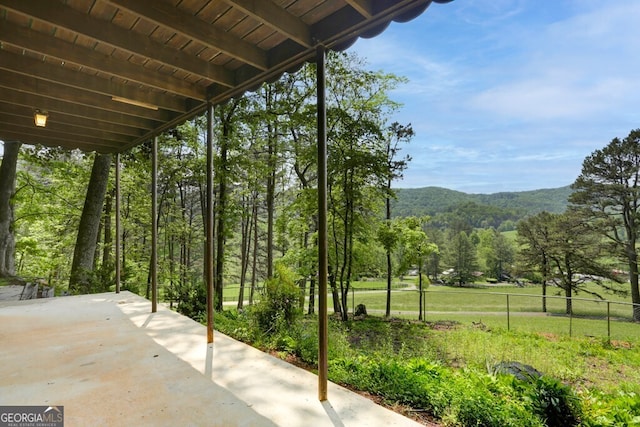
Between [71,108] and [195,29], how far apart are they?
2.26 meters

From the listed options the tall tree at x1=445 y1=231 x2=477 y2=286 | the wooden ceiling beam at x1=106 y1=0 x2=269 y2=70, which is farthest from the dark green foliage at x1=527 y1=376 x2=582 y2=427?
the tall tree at x1=445 y1=231 x2=477 y2=286


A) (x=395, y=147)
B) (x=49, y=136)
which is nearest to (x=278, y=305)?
(x=49, y=136)

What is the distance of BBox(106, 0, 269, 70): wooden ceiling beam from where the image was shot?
168 cm

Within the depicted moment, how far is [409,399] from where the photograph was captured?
1.90m

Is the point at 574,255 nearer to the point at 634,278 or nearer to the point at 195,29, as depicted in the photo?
the point at 634,278

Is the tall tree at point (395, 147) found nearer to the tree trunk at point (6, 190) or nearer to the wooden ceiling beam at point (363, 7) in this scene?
the wooden ceiling beam at point (363, 7)

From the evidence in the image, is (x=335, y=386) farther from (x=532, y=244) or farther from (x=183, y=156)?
(x=532, y=244)

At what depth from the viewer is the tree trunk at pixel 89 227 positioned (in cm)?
641

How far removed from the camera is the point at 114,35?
1.97 meters

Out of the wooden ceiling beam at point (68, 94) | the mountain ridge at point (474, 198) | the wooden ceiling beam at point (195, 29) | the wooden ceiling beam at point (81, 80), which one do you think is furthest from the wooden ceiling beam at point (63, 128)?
the mountain ridge at point (474, 198)

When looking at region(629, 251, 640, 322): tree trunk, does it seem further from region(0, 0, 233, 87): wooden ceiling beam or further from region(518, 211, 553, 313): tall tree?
region(0, 0, 233, 87): wooden ceiling beam

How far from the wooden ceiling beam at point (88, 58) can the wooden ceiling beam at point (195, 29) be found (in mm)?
900

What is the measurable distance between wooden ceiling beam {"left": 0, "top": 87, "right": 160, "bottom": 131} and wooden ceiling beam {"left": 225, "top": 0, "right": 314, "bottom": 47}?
2500mm

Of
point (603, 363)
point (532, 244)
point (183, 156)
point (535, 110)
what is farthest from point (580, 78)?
point (183, 156)
